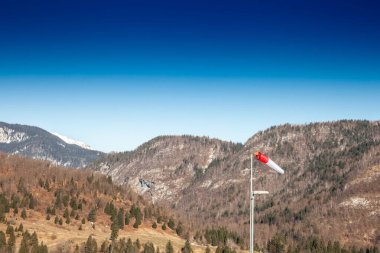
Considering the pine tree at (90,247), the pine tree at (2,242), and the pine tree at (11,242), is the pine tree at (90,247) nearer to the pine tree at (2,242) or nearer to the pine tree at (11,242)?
the pine tree at (11,242)

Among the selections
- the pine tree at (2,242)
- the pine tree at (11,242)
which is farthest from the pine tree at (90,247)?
the pine tree at (2,242)

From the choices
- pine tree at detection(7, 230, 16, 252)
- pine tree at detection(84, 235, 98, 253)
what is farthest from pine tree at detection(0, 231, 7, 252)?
pine tree at detection(84, 235, 98, 253)

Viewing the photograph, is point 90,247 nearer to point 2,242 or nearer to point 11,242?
point 11,242

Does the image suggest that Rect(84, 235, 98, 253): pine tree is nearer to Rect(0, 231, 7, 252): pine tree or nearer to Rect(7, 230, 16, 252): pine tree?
Rect(7, 230, 16, 252): pine tree

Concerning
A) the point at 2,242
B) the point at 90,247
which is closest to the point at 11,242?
the point at 2,242

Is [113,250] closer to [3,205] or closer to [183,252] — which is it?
[183,252]

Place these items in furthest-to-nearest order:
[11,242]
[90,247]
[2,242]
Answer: [90,247], [11,242], [2,242]

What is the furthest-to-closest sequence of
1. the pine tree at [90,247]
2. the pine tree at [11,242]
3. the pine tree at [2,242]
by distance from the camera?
the pine tree at [90,247] < the pine tree at [11,242] < the pine tree at [2,242]

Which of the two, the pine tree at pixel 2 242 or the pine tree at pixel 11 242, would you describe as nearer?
the pine tree at pixel 2 242

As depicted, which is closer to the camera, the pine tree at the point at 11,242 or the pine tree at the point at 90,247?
the pine tree at the point at 11,242

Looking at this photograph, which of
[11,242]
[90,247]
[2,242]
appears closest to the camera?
[2,242]

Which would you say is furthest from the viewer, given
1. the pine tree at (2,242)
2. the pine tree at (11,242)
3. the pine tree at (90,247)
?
the pine tree at (90,247)

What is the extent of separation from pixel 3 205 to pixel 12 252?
224ft

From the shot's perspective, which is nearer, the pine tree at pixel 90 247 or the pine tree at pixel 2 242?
the pine tree at pixel 2 242
